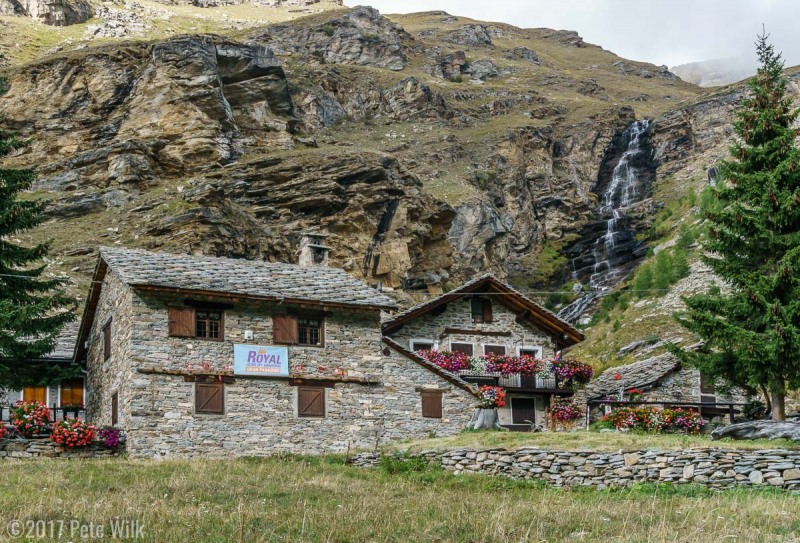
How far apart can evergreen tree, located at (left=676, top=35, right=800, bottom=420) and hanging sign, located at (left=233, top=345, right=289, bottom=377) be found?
12.7m

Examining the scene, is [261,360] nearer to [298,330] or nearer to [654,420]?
[298,330]

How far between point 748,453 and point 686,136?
315 ft

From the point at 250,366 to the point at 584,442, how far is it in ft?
37.1

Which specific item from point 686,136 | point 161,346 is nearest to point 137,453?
point 161,346

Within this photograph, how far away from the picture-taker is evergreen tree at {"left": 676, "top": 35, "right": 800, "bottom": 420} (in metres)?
25.7

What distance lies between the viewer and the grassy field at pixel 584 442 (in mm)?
21578

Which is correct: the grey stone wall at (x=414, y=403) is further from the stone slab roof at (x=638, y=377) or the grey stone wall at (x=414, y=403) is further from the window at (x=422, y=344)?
the stone slab roof at (x=638, y=377)

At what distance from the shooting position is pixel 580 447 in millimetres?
23000

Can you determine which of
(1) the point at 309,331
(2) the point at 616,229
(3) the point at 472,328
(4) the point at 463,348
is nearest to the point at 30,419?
(1) the point at 309,331

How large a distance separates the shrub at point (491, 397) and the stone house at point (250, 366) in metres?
A: 0.37

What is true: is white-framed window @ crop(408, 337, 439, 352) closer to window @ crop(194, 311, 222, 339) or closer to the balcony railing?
the balcony railing

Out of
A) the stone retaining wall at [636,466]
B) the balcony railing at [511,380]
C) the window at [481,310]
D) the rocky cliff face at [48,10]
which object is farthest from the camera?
the rocky cliff face at [48,10]

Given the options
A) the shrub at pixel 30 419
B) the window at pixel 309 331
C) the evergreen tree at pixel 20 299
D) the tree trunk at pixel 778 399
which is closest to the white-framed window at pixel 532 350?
the window at pixel 309 331

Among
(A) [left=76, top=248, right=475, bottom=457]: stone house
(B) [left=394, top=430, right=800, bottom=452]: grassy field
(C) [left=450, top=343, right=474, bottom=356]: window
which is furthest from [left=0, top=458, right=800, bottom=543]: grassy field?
(C) [left=450, top=343, right=474, bottom=356]: window
